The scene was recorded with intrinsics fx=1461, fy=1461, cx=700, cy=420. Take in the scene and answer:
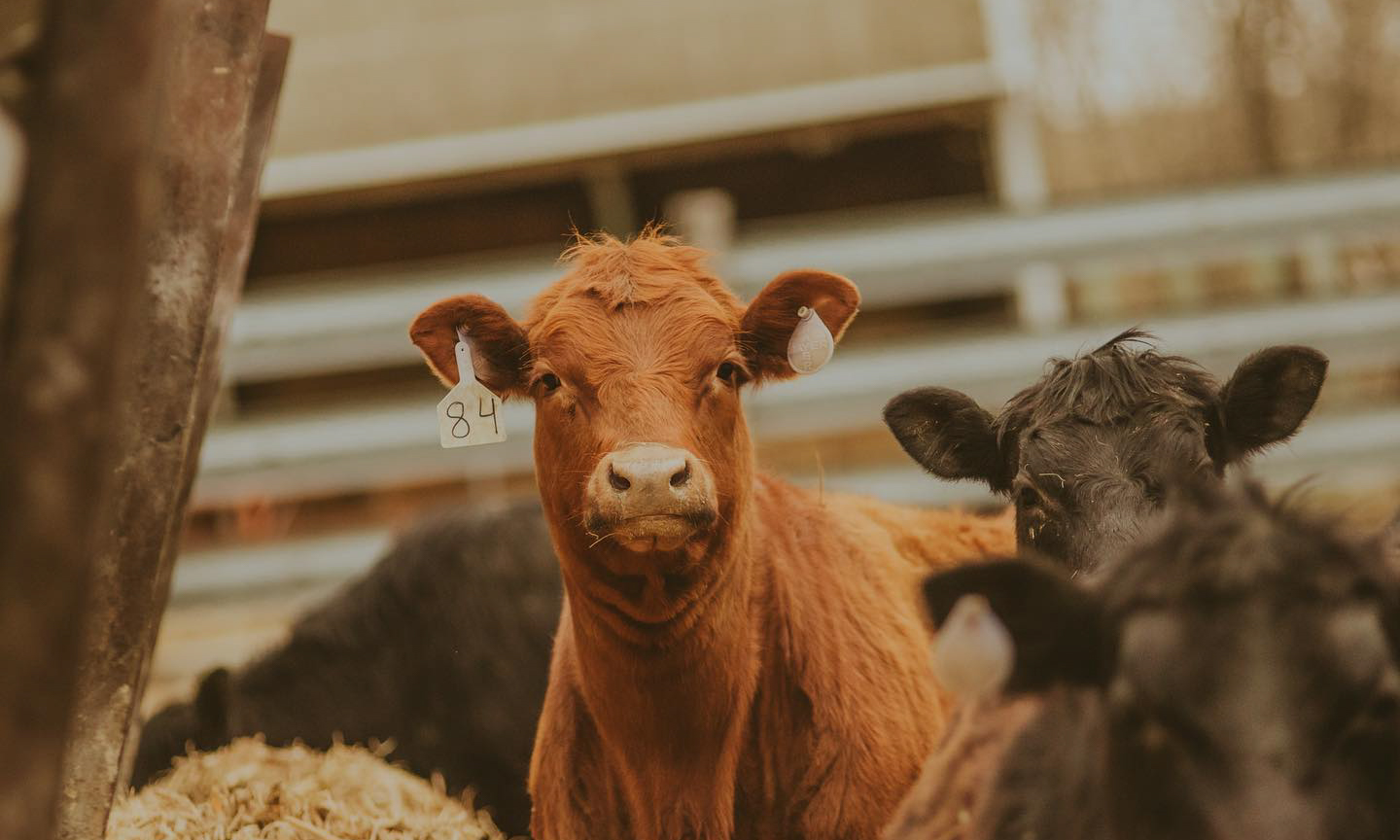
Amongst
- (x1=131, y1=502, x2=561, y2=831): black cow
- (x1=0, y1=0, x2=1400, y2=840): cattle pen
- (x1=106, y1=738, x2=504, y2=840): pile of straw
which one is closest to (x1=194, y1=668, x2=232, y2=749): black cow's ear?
(x1=0, y1=0, x2=1400, y2=840): cattle pen

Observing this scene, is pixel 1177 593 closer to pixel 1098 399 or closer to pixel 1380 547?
pixel 1380 547

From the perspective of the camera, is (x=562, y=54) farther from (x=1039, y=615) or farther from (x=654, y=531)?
(x=1039, y=615)

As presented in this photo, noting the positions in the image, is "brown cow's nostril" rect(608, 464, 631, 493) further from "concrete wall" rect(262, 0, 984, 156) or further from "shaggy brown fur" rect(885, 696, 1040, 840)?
"concrete wall" rect(262, 0, 984, 156)

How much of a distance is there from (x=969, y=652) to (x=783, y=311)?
2.10 metres

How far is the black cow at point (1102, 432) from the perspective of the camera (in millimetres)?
3600

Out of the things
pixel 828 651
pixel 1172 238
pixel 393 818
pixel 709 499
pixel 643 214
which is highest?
pixel 643 214

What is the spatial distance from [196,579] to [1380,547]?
23.3 feet

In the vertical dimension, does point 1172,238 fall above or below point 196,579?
above

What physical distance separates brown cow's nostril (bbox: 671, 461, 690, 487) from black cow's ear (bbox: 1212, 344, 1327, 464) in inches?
59.0

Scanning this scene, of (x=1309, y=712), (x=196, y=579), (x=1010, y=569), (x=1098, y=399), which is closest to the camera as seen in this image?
(x=1309, y=712)

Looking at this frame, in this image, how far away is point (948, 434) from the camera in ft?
14.0

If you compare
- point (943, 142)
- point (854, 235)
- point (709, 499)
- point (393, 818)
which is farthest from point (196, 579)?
point (943, 142)

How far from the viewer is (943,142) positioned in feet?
45.7

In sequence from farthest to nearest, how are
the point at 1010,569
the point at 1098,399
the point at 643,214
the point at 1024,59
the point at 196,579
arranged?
the point at 643,214 < the point at 1024,59 < the point at 196,579 < the point at 1098,399 < the point at 1010,569
